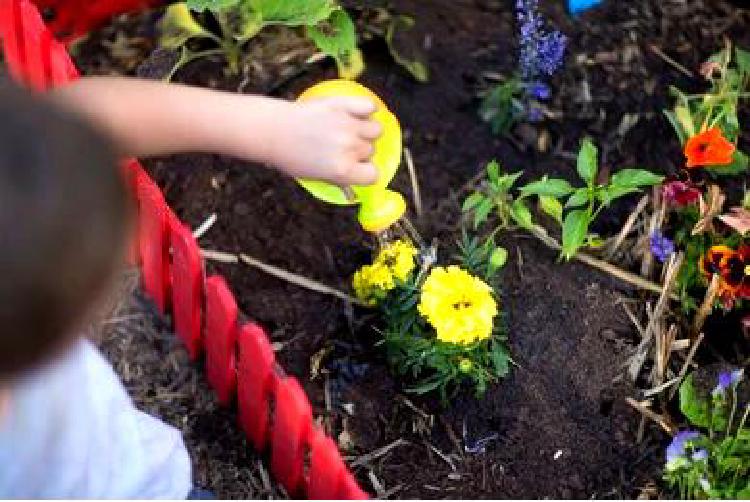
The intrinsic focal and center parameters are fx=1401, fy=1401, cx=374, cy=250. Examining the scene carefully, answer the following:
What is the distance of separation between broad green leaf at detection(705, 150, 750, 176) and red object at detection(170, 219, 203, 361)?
944mm

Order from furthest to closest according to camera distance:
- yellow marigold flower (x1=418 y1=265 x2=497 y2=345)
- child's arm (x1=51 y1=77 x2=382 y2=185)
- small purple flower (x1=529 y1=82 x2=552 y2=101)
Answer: small purple flower (x1=529 y1=82 x2=552 y2=101), yellow marigold flower (x1=418 y1=265 x2=497 y2=345), child's arm (x1=51 y1=77 x2=382 y2=185)

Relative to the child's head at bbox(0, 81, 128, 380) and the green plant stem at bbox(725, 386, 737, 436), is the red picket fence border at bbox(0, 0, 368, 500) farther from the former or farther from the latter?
the child's head at bbox(0, 81, 128, 380)

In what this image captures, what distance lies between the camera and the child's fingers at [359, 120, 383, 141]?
1826 mm

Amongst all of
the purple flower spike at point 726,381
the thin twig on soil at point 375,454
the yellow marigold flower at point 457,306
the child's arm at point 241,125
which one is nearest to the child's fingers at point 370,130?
the child's arm at point 241,125

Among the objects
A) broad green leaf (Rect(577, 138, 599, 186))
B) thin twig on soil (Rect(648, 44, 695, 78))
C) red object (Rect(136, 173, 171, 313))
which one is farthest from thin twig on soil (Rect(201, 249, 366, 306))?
thin twig on soil (Rect(648, 44, 695, 78))

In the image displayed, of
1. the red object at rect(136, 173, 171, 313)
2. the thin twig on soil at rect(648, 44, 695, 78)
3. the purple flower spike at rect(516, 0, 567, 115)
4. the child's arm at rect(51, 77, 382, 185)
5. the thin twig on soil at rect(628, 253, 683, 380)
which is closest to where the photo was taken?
the child's arm at rect(51, 77, 382, 185)

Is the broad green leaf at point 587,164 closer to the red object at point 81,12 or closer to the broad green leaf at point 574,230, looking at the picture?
the broad green leaf at point 574,230

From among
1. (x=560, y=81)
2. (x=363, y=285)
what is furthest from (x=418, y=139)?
(x=363, y=285)

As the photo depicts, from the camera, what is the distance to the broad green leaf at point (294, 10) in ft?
7.90

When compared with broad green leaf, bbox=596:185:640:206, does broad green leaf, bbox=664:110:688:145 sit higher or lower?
lower

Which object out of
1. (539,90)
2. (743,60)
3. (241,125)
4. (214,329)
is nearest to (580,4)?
(539,90)

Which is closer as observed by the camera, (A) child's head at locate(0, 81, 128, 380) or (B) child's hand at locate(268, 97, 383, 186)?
(A) child's head at locate(0, 81, 128, 380)

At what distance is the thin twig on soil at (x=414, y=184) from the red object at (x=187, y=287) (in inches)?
18.7

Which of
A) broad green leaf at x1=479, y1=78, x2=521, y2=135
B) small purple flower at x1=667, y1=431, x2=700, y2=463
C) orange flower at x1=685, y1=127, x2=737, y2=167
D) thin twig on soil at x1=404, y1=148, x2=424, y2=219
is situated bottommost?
small purple flower at x1=667, y1=431, x2=700, y2=463
